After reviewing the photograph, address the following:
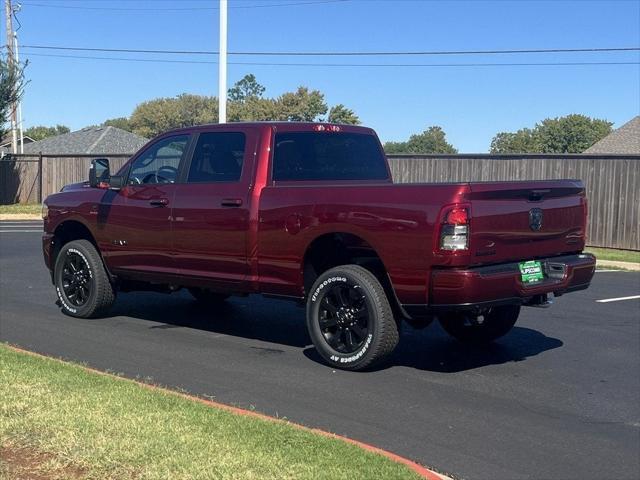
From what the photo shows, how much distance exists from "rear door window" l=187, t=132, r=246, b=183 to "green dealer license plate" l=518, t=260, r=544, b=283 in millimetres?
2762

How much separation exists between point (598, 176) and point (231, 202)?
55.4ft

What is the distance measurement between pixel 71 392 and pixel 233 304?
16.0 feet

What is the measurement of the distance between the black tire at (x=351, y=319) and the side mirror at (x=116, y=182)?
108 inches

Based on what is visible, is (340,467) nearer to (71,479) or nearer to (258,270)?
(71,479)

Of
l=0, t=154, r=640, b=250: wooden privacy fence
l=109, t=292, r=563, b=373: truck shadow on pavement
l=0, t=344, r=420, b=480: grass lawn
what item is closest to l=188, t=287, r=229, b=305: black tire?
l=109, t=292, r=563, b=373: truck shadow on pavement

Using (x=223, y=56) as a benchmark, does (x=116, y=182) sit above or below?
below

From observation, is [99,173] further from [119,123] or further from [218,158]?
[119,123]

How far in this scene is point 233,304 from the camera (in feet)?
35.9

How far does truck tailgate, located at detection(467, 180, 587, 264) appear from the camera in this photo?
22.3 feet

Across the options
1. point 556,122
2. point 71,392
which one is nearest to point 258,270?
point 71,392

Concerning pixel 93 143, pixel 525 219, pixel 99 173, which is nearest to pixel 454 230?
pixel 525 219

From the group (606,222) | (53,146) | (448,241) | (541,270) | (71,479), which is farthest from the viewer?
(53,146)

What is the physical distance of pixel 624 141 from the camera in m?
40.7

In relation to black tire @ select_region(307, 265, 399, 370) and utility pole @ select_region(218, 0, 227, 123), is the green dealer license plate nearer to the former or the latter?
black tire @ select_region(307, 265, 399, 370)
